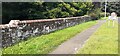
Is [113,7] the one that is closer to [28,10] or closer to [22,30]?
[28,10]

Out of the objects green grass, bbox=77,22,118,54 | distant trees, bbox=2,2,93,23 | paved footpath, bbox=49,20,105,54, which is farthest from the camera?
distant trees, bbox=2,2,93,23

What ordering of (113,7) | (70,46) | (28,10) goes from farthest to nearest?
1. (113,7)
2. (28,10)
3. (70,46)

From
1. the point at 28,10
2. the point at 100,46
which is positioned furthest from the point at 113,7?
the point at 100,46

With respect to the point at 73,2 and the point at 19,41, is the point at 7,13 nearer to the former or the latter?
the point at 19,41

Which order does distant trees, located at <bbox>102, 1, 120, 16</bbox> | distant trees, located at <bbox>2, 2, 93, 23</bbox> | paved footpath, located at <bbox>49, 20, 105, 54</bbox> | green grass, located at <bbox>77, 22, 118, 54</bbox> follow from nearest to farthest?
paved footpath, located at <bbox>49, 20, 105, 54</bbox>
green grass, located at <bbox>77, 22, 118, 54</bbox>
distant trees, located at <bbox>2, 2, 93, 23</bbox>
distant trees, located at <bbox>102, 1, 120, 16</bbox>

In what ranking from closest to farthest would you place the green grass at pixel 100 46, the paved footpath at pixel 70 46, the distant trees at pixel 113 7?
the paved footpath at pixel 70 46 < the green grass at pixel 100 46 < the distant trees at pixel 113 7

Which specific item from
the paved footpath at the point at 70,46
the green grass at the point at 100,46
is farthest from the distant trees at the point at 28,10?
the green grass at the point at 100,46

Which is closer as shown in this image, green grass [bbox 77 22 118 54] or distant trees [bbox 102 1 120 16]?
green grass [bbox 77 22 118 54]

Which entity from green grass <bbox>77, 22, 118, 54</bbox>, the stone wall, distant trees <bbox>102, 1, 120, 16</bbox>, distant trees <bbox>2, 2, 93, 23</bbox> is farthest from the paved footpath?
distant trees <bbox>102, 1, 120, 16</bbox>

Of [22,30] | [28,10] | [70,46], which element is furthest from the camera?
[28,10]

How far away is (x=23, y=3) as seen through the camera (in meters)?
21.3

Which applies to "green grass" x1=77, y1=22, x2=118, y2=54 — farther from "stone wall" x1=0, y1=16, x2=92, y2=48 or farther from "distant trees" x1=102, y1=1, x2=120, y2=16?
"distant trees" x1=102, y1=1, x2=120, y2=16

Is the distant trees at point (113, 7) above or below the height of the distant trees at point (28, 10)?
below

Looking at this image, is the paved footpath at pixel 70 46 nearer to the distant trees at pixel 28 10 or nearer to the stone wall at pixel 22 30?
the stone wall at pixel 22 30
